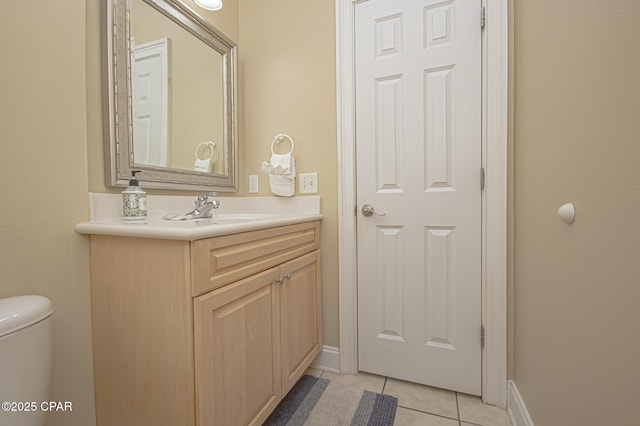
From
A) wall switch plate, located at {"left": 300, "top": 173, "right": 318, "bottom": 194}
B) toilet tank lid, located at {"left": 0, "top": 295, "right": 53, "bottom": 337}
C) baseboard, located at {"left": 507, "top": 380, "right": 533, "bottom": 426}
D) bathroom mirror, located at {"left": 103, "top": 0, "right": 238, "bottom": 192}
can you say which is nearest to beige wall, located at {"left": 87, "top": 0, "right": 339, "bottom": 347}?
wall switch plate, located at {"left": 300, "top": 173, "right": 318, "bottom": 194}

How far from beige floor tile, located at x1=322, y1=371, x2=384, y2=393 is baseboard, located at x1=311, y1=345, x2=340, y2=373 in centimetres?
3

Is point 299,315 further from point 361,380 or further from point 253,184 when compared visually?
point 253,184

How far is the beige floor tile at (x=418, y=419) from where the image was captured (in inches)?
47.3

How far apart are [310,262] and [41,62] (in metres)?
Result: 1.26

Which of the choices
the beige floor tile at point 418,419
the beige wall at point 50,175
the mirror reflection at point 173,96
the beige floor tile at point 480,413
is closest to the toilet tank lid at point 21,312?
the beige wall at point 50,175

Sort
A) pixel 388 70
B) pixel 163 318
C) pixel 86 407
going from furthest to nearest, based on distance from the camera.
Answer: pixel 388 70
pixel 86 407
pixel 163 318

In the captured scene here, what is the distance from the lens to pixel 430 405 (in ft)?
4.32

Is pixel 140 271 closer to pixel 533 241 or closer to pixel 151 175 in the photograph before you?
pixel 151 175

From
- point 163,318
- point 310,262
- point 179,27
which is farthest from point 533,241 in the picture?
point 179,27

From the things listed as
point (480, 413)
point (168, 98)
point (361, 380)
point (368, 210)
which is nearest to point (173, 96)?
point (168, 98)

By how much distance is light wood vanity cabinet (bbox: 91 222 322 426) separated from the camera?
0.79 m

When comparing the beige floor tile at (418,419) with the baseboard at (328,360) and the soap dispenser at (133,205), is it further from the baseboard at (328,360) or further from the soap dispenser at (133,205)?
the soap dispenser at (133,205)

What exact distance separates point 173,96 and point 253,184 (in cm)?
65

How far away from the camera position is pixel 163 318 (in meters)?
0.81
